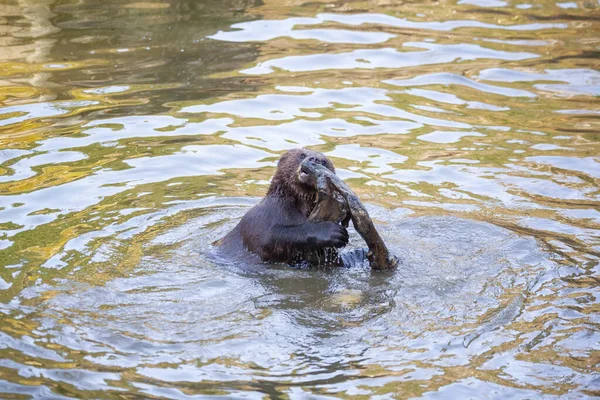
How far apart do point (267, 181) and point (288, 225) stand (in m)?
2.08

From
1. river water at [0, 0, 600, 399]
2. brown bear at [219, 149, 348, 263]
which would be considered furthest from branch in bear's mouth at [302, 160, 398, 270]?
river water at [0, 0, 600, 399]

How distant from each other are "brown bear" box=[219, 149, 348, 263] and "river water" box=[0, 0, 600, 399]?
0.70ft

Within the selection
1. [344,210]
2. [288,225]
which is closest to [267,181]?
[288,225]

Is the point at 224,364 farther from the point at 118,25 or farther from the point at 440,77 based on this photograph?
the point at 118,25

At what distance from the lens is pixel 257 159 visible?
10.5m

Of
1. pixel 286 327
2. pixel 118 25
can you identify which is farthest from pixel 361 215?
pixel 118 25

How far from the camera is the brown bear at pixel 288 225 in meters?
7.79

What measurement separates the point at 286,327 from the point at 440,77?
292 inches

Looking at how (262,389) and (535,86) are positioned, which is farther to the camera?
(535,86)

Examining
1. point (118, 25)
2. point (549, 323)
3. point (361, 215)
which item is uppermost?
point (118, 25)

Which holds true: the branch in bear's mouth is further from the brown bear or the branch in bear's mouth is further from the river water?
the river water

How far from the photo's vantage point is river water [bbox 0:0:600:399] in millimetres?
6051

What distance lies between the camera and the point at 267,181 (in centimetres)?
999

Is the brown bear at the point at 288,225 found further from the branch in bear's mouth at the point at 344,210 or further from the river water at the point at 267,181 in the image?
the river water at the point at 267,181
